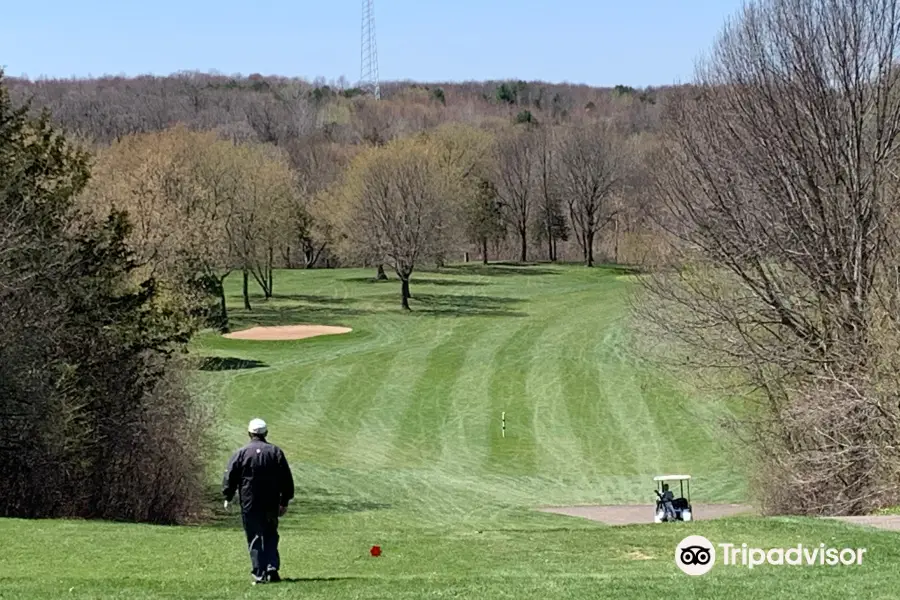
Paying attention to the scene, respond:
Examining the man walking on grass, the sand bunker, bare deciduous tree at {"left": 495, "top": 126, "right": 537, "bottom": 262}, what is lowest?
the sand bunker

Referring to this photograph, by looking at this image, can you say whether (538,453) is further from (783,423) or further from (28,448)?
(28,448)

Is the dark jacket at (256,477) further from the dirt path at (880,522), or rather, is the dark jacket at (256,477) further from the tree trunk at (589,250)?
the tree trunk at (589,250)

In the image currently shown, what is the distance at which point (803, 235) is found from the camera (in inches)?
895

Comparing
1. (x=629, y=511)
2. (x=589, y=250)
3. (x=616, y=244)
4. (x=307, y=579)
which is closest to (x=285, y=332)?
(x=629, y=511)

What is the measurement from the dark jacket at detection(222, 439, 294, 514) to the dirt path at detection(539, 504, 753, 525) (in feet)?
54.6

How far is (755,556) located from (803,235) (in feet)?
38.1

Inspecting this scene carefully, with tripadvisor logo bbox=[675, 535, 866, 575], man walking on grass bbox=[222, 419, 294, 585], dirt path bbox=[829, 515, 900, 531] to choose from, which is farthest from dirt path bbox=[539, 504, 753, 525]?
man walking on grass bbox=[222, 419, 294, 585]

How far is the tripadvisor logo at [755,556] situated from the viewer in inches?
472

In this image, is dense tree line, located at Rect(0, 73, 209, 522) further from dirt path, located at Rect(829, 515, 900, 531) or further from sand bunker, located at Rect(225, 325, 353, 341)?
sand bunker, located at Rect(225, 325, 353, 341)

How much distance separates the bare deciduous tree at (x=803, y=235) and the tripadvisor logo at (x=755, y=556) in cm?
840

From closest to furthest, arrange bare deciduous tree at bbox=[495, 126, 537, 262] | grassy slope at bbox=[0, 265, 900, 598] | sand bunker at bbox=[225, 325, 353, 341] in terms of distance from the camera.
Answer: grassy slope at bbox=[0, 265, 900, 598] → sand bunker at bbox=[225, 325, 353, 341] → bare deciduous tree at bbox=[495, 126, 537, 262]

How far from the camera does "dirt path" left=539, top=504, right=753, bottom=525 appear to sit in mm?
26812

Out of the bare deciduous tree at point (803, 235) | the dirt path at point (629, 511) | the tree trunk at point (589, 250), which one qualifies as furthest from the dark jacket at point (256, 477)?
the tree trunk at point (589, 250)

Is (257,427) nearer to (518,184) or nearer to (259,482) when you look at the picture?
(259,482)
